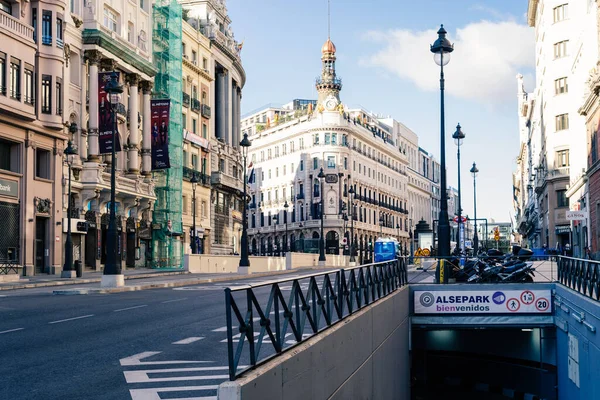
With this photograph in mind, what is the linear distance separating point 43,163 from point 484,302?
91.5 ft

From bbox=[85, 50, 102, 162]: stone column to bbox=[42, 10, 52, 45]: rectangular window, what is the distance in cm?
652

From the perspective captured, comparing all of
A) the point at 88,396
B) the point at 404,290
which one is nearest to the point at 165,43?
A: the point at 404,290

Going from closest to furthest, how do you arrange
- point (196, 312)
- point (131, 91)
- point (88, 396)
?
point (88, 396), point (196, 312), point (131, 91)

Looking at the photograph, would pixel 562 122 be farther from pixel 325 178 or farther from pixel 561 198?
→ pixel 325 178

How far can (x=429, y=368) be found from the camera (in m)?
29.8

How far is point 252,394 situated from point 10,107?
115 ft

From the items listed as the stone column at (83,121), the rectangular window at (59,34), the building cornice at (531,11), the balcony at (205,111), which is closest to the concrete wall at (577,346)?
the rectangular window at (59,34)

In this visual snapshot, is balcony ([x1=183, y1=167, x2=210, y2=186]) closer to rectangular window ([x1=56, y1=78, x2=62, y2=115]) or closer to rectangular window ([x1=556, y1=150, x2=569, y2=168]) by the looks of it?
rectangular window ([x1=56, y1=78, x2=62, y2=115])

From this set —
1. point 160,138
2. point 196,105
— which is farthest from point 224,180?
point 160,138

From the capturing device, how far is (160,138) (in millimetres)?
56594

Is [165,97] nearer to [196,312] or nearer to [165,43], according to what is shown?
[165,43]

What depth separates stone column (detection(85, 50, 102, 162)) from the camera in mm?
48438

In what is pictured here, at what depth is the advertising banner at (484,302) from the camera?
2398 cm

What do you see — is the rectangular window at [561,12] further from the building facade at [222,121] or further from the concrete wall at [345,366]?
the concrete wall at [345,366]
